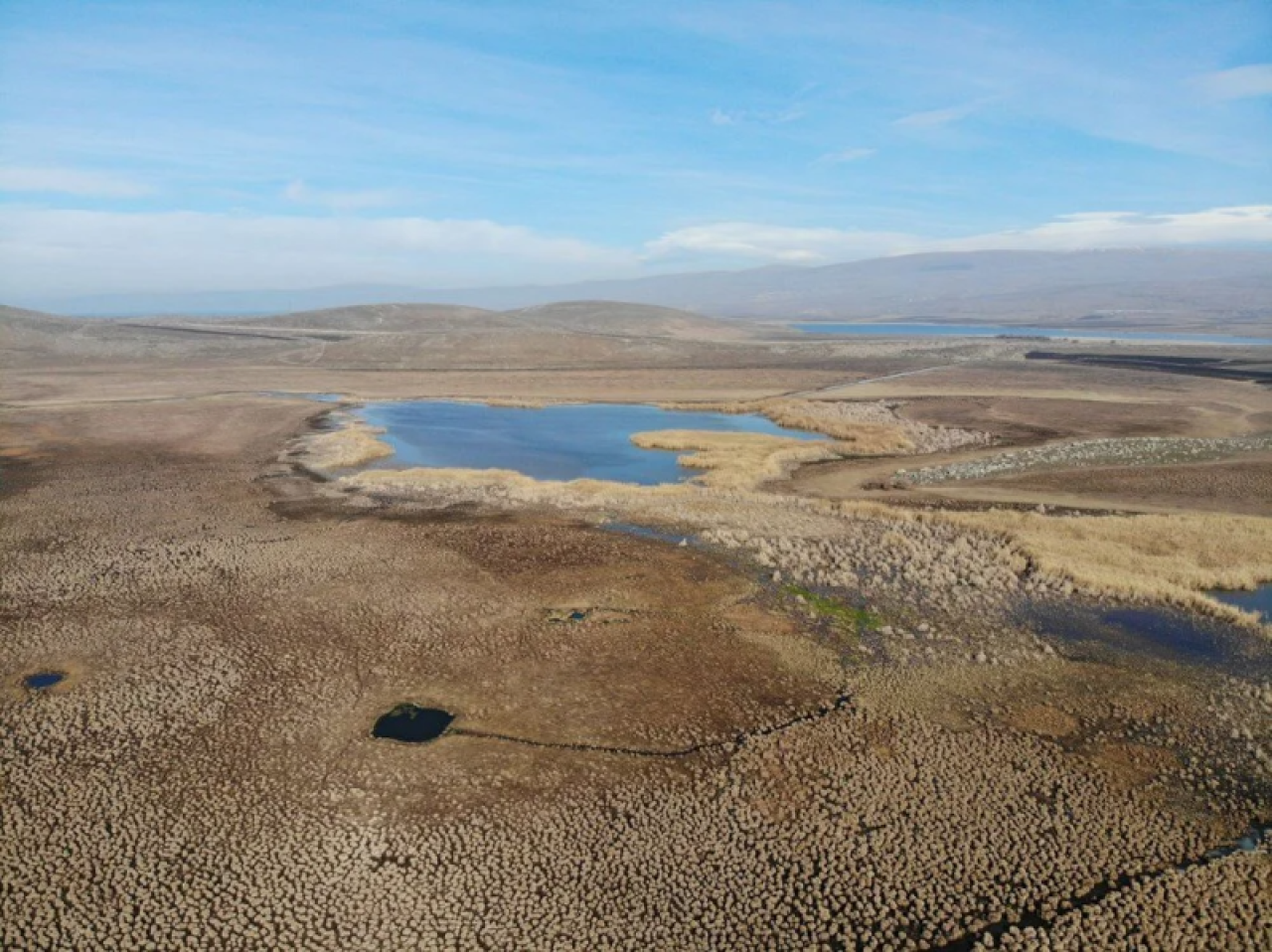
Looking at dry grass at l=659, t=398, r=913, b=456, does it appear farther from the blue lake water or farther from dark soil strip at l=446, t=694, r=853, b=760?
dark soil strip at l=446, t=694, r=853, b=760

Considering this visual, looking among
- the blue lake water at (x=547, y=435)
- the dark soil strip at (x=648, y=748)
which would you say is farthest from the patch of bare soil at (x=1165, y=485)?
the dark soil strip at (x=648, y=748)

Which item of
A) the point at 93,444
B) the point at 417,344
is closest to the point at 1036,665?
the point at 93,444

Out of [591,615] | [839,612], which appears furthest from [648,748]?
[839,612]

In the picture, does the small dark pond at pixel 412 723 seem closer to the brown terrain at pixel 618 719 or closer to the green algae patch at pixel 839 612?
the brown terrain at pixel 618 719

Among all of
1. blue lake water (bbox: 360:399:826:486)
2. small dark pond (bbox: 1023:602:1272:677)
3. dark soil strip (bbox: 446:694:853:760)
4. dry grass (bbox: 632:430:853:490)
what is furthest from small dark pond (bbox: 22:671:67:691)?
dry grass (bbox: 632:430:853:490)

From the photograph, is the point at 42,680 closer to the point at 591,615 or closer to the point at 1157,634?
the point at 591,615
